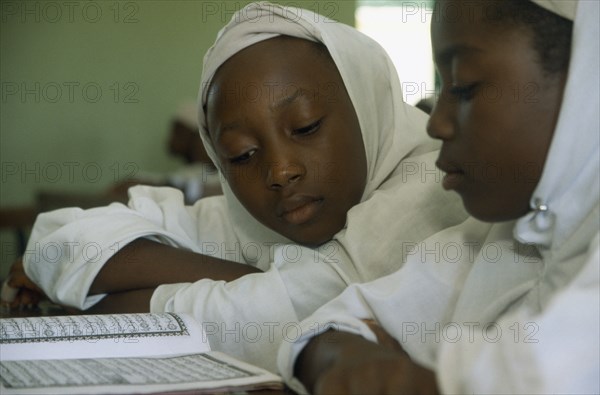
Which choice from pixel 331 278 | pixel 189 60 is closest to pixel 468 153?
pixel 331 278

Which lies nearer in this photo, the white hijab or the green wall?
the white hijab

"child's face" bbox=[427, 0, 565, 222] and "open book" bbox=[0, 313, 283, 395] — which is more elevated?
"child's face" bbox=[427, 0, 565, 222]

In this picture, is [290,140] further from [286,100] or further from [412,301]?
[412,301]

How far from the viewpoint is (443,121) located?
98 cm

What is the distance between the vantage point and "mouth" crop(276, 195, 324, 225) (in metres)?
1.42

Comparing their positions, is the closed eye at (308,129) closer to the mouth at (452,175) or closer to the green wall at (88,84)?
the mouth at (452,175)

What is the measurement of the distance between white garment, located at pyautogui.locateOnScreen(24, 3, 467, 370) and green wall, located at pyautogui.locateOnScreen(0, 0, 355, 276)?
377 cm

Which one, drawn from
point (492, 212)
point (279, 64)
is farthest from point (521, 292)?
point (279, 64)

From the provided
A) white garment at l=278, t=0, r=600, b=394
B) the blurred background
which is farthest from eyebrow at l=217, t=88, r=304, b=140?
the blurred background

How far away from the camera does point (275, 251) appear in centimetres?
144

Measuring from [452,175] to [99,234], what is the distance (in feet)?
2.48

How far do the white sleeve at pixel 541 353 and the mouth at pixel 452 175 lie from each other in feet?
0.87

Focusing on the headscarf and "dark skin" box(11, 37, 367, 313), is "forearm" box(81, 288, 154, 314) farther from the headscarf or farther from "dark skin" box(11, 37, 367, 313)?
the headscarf

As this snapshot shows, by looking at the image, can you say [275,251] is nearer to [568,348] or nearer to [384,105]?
[384,105]
